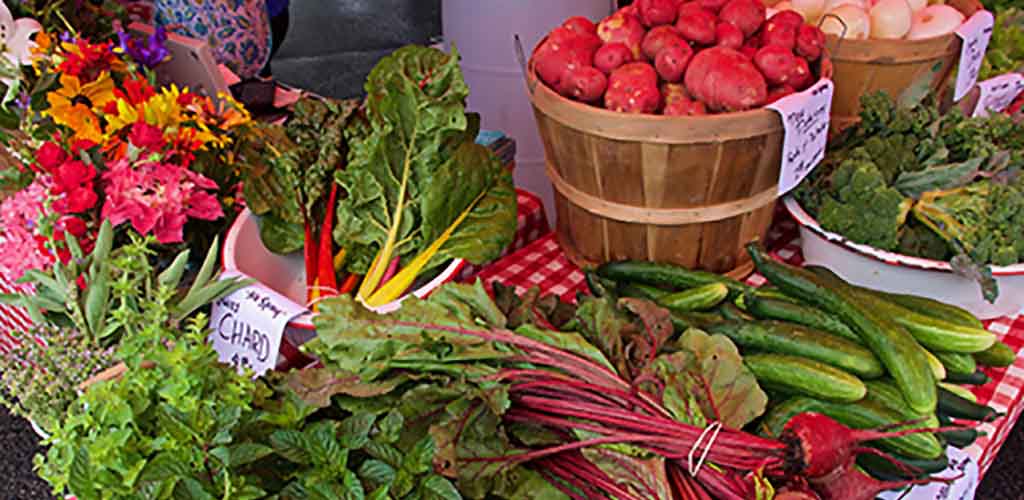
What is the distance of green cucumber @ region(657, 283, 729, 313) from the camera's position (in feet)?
4.20

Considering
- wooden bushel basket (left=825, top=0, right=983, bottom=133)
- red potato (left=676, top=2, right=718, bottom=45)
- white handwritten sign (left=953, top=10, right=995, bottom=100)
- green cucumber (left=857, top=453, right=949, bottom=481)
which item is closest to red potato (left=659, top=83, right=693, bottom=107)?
red potato (left=676, top=2, right=718, bottom=45)

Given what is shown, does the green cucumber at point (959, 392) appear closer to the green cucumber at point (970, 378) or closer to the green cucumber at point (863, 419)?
the green cucumber at point (970, 378)

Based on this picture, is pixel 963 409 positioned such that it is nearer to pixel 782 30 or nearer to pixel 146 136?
pixel 782 30

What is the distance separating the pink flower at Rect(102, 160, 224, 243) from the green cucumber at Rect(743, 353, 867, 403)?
95 cm

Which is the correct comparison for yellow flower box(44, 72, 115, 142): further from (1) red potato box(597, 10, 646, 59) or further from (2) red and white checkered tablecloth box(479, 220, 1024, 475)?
(1) red potato box(597, 10, 646, 59)

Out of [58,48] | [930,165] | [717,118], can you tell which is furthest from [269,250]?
[930,165]

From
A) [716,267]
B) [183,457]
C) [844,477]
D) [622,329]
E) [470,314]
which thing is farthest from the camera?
[716,267]

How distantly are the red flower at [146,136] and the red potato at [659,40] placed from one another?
89cm

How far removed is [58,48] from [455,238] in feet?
2.69

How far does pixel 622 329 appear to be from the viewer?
1.13 metres

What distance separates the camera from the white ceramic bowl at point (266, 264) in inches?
51.9

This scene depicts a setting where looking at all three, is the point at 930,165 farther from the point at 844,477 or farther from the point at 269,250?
the point at 269,250

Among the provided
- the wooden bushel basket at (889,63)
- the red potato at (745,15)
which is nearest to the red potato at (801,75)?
the red potato at (745,15)

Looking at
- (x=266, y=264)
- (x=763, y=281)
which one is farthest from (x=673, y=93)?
(x=266, y=264)
